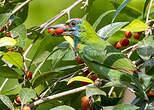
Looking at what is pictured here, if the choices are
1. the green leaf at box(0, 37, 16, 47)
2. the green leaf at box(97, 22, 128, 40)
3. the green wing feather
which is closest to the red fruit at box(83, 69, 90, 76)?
the green wing feather

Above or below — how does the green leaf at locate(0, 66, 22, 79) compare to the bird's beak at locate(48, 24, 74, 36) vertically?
below

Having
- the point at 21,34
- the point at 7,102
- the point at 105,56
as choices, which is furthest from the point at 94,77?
the point at 7,102

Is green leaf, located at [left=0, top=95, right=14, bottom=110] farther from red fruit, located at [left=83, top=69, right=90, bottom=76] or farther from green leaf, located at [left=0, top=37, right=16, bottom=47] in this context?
red fruit, located at [left=83, top=69, right=90, bottom=76]

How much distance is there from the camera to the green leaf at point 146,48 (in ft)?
6.97

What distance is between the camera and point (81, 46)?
2988 mm

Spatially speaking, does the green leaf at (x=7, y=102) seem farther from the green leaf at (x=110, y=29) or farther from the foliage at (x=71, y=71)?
the green leaf at (x=110, y=29)

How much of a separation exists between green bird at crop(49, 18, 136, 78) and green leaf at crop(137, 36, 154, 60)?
191mm

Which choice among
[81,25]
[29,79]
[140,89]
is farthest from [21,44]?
[140,89]

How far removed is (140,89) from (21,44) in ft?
3.25

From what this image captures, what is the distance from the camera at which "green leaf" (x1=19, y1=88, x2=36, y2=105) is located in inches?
81.2

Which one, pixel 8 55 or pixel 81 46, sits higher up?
pixel 8 55

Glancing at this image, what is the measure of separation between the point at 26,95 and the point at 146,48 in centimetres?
78

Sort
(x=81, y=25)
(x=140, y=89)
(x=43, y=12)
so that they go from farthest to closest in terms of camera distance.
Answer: (x=43, y=12) < (x=81, y=25) < (x=140, y=89)

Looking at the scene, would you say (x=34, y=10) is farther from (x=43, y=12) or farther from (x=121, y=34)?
(x=121, y=34)
